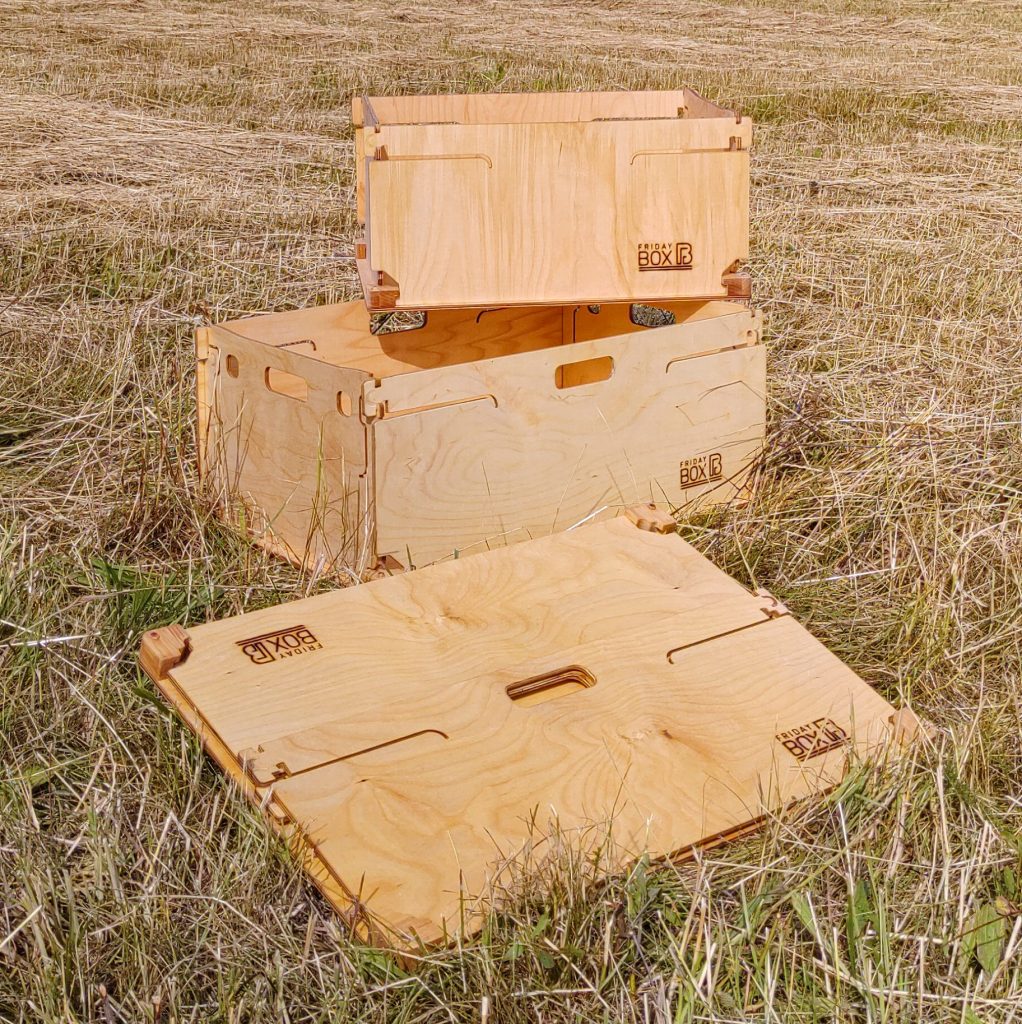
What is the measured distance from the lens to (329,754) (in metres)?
1.80

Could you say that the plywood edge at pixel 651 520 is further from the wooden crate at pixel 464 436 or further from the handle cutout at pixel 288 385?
the handle cutout at pixel 288 385

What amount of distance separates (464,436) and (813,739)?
95cm

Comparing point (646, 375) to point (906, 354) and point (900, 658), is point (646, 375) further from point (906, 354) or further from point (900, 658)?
point (906, 354)

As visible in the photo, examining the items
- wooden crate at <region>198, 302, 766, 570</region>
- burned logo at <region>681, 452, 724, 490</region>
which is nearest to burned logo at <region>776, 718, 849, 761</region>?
wooden crate at <region>198, 302, 766, 570</region>

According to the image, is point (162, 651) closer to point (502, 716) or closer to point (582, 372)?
point (502, 716)

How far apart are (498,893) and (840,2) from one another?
1471cm

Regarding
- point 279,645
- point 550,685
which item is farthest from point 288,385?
point 550,685

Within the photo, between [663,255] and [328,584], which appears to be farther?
[663,255]

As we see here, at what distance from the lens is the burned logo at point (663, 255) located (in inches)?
119

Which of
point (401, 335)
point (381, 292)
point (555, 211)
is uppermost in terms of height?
point (555, 211)

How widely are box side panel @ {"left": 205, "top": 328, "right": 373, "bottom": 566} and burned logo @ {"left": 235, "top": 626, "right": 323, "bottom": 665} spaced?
0.42m

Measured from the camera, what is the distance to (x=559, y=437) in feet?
8.71

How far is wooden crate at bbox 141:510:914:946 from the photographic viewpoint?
5.45ft

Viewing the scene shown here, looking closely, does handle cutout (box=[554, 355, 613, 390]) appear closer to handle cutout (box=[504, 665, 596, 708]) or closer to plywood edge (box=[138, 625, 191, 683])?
handle cutout (box=[504, 665, 596, 708])
